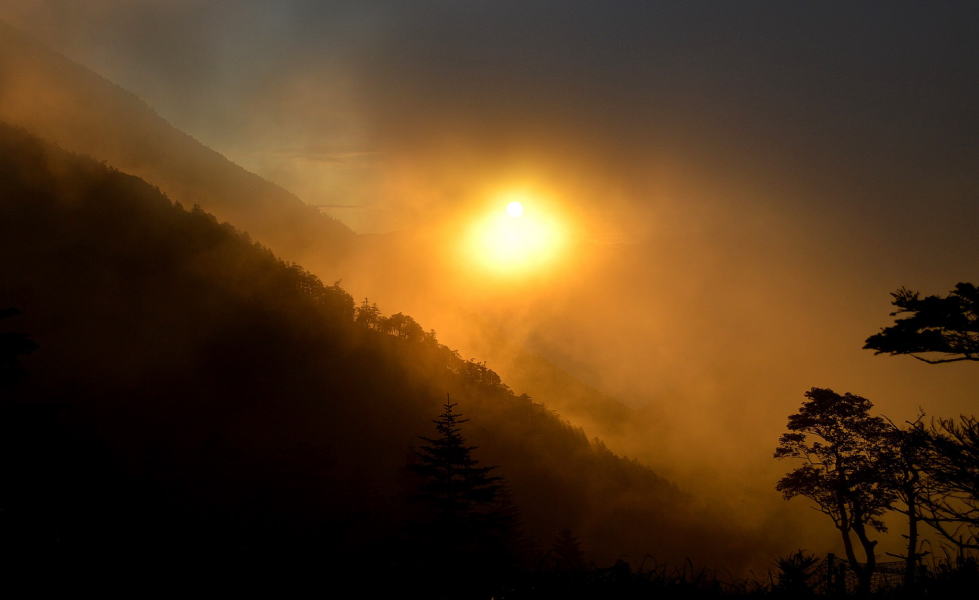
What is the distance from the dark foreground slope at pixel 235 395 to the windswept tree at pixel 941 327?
47696 millimetres

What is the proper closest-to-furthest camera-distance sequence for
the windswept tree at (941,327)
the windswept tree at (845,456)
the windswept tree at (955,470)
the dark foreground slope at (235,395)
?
the windswept tree at (955,470) → the windswept tree at (941,327) → the windswept tree at (845,456) → the dark foreground slope at (235,395)

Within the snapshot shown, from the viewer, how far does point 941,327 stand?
1054 cm

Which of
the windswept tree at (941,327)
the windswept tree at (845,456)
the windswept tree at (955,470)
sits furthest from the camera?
the windswept tree at (845,456)

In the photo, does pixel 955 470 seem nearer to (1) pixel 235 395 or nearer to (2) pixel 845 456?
(2) pixel 845 456

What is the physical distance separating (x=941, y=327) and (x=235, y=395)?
89.5 m

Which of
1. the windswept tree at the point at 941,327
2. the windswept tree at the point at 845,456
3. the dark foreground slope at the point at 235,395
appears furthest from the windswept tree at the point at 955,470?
the dark foreground slope at the point at 235,395

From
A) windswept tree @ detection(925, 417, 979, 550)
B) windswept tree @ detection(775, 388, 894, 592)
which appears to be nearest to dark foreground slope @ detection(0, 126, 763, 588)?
windswept tree @ detection(775, 388, 894, 592)

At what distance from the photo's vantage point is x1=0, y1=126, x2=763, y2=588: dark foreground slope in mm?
61531

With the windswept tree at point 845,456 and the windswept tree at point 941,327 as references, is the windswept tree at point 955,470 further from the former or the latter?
the windswept tree at point 845,456

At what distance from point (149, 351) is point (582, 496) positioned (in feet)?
274

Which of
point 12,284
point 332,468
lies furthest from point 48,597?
point 12,284

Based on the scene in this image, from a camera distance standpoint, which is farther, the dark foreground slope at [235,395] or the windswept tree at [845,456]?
the dark foreground slope at [235,395]

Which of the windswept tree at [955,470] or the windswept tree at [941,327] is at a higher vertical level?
the windswept tree at [941,327]

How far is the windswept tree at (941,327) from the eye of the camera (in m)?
10.2
